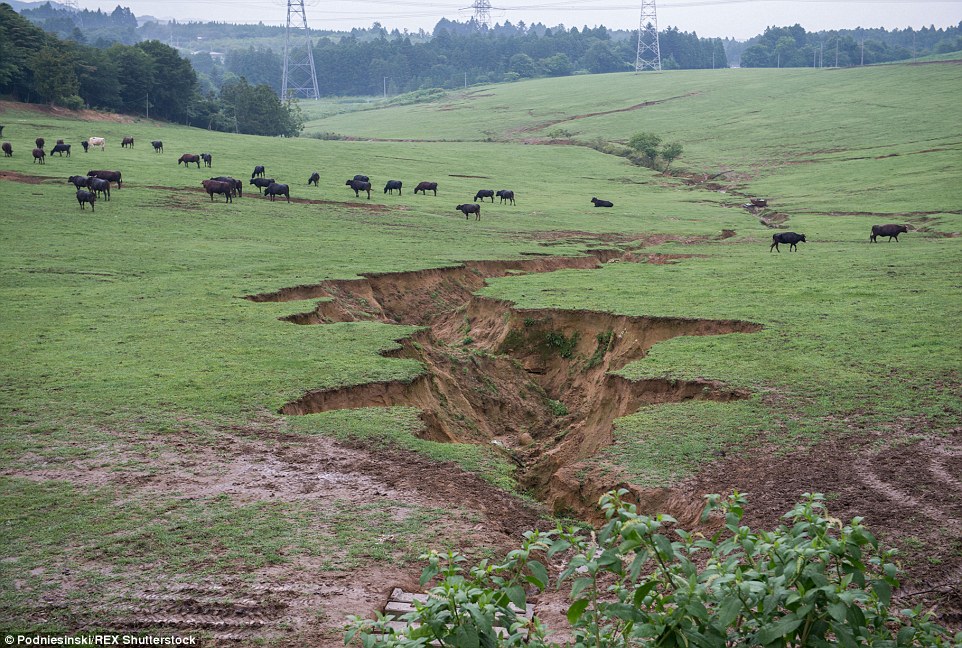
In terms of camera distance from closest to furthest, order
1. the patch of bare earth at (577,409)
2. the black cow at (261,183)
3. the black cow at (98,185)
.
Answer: the patch of bare earth at (577,409) < the black cow at (98,185) < the black cow at (261,183)

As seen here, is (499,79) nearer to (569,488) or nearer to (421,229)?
(421,229)

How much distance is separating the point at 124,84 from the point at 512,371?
255 ft

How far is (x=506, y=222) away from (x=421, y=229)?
6.11 meters

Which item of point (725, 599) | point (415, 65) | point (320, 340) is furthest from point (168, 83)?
point (415, 65)

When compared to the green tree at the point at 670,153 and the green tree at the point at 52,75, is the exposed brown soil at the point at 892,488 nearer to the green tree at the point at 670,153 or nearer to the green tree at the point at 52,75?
the green tree at the point at 670,153

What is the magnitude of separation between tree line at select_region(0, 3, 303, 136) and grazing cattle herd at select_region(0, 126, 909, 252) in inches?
668

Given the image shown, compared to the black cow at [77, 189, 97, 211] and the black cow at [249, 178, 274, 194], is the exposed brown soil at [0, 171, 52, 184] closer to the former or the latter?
the black cow at [77, 189, 97, 211]

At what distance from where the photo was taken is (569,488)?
12.2 m

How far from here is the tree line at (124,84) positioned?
71.7m

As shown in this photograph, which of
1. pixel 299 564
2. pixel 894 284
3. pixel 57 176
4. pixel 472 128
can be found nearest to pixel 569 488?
pixel 299 564

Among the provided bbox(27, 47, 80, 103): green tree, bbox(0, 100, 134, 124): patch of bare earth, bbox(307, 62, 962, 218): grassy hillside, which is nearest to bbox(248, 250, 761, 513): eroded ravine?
bbox(307, 62, 962, 218): grassy hillside

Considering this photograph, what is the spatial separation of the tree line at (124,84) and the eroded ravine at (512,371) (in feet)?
197

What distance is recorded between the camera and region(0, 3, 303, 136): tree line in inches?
2822

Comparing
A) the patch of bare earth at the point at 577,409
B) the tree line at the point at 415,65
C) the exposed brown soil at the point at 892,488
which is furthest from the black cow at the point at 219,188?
the tree line at the point at 415,65
